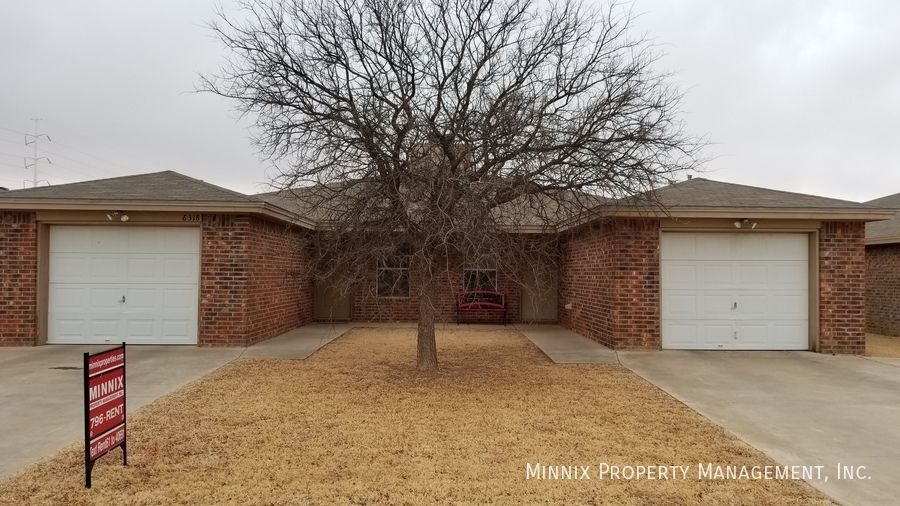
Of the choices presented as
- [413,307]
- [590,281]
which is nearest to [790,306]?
[590,281]

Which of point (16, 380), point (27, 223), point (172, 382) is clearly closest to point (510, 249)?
point (172, 382)

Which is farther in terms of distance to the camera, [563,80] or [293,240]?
[293,240]

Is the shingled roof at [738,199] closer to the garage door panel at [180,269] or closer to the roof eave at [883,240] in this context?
the roof eave at [883,240]

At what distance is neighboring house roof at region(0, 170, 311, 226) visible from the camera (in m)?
10.3

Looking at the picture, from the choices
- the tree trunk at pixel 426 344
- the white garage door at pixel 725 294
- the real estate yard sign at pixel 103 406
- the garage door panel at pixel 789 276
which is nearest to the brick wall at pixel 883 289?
the garage door panel at pixel 789 276

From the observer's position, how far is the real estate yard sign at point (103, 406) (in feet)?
13.4

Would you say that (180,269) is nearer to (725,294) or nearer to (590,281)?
(590,281)

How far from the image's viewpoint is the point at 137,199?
34.3ft

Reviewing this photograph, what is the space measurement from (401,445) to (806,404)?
17.1ft

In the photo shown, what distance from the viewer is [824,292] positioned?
34.9ft

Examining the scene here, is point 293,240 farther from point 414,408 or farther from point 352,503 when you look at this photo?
point 352,503

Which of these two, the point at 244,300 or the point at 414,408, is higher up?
the point at 244,300

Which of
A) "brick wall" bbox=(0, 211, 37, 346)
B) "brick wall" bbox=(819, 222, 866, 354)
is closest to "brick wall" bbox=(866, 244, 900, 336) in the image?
"brick wall" bbox=(819, 222, 866, 354)

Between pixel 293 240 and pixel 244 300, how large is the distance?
321 centimetres
